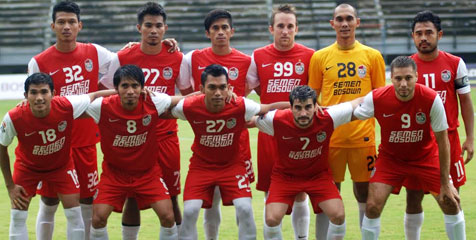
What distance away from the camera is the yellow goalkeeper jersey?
6.23 meters

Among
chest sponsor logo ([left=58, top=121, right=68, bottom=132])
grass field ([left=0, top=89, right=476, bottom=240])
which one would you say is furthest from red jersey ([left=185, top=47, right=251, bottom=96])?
grass field ([left=0, top=89, right=476, bottom=240])

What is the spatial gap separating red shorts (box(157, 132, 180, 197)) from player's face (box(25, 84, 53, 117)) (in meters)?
1.10

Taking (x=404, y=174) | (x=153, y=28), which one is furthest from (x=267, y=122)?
(x=153, y=28)

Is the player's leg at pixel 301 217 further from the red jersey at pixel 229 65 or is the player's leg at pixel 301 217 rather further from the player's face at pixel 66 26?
the player's face at pixel 66 26

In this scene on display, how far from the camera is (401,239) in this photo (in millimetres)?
6770

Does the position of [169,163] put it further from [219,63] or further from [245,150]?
[219,63]

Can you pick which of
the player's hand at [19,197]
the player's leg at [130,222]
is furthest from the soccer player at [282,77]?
the player's hand at [19,197]

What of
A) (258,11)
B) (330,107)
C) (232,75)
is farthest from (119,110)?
(258,11)

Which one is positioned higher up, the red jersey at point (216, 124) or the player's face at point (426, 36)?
the player's face at point (426, 36)

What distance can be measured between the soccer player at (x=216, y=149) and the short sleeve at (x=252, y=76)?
0.59 metres

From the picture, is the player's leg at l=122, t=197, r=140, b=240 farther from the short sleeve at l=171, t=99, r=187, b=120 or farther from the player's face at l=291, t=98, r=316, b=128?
the player's face at l=291, t=98, r=316, b=128

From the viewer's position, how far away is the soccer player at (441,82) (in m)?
6.04

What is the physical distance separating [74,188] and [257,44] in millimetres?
21636

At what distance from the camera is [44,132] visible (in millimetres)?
5691
